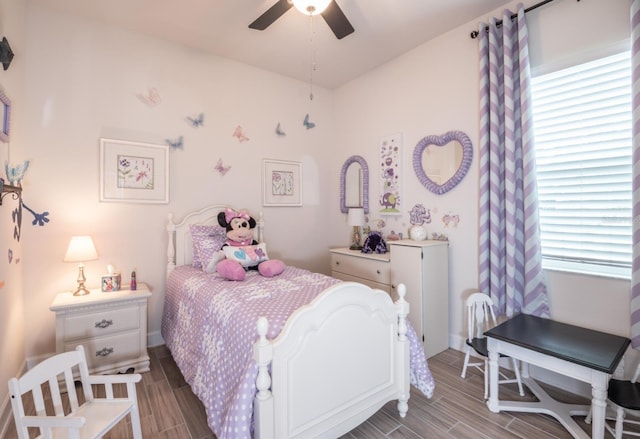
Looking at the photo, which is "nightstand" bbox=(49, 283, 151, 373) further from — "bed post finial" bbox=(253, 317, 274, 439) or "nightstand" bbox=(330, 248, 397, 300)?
"nightstand" bbox=(330, 248, 397, 300)

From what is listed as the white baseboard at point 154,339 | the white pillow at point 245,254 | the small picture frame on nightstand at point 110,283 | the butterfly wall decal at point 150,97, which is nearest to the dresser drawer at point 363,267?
the white pillow at point 245,254

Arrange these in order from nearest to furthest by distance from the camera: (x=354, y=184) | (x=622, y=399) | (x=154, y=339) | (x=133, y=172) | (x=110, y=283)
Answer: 1. (x=622, y=399)
2. (x=110, y=283)
3. (x=133, y=172)
4. (x=154, y=339)
5. (x=354, y=184)

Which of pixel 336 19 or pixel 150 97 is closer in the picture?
pixel 336 19

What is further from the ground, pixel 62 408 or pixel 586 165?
pixel 586 165

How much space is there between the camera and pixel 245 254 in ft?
9.00

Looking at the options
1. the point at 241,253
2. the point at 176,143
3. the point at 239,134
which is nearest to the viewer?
the point at 241,253

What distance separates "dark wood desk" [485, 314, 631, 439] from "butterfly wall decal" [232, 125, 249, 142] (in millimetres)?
2944

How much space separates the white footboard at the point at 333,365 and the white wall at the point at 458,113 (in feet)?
4.06

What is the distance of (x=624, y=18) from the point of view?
6.41ft

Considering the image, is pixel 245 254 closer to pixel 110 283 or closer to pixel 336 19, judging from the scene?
pixel 110 283

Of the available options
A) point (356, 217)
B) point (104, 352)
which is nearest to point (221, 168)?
point (356, 217)

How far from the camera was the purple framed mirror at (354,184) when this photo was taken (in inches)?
147

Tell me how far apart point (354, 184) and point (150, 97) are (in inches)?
93.4

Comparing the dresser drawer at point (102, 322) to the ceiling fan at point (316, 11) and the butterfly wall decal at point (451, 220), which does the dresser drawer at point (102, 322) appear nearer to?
the ceiling fan at point (316, 11)
